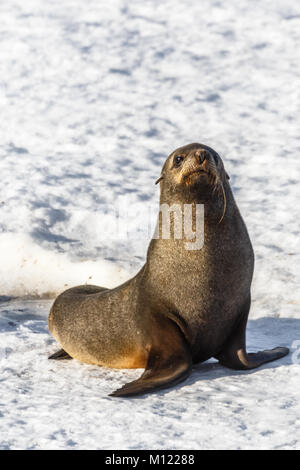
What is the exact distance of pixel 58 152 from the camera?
10562mm

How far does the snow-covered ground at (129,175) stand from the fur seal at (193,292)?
202 millimetres

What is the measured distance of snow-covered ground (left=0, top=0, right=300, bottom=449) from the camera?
3.83 meters

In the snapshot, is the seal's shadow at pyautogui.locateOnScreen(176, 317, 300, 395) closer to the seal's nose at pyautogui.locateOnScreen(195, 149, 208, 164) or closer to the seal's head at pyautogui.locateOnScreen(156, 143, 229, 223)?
the seal's head at pyautogui.locateOnScreen(156, 143, 229, 223)

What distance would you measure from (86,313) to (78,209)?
3415 millimetres

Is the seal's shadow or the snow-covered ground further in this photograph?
the seal's shadow

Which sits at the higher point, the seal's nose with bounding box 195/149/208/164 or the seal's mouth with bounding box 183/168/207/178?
the seal's nose with bounding box 195/149/208/164

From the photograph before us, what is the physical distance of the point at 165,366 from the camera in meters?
4.47

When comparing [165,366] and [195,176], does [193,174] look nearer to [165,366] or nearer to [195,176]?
[195,176]

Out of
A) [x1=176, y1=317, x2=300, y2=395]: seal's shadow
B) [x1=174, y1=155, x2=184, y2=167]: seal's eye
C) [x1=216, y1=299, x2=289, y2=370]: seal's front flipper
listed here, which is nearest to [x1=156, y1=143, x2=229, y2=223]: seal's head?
[x1=174, y1=155, x2=184, y2=167]: seal's eye

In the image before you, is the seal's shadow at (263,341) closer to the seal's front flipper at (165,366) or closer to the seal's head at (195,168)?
the seal's front flipper at (165,366)

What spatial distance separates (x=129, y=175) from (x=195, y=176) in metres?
5.19

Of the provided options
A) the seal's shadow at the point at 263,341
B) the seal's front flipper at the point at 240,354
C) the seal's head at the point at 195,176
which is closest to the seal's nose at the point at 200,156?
the seal's head at the point at 195,176

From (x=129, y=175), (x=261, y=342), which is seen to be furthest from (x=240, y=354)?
(x=129, y=175)

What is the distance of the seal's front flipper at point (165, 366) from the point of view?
4.25m
